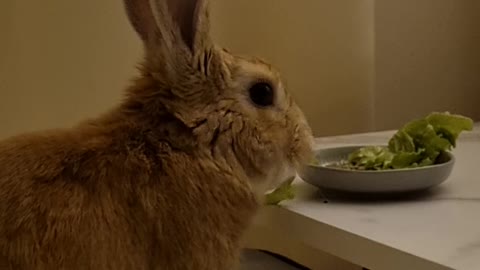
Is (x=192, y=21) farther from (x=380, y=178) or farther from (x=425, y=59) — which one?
(x=425, y=59)

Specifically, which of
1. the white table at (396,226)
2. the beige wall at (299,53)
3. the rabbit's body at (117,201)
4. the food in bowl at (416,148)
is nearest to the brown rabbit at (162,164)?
the rabbit's body at (117,201)

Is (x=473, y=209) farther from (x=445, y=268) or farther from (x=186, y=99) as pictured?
(x=186, y=99)

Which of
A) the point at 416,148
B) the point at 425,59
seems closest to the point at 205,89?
the point at 416,148

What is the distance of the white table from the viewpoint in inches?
40.9

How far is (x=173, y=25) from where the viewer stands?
1.00 meters

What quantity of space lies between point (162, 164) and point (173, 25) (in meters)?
0.16

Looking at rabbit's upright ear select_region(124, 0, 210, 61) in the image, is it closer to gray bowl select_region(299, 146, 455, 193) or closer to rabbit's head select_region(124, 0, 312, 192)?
rabbit's head select_region(124, 0, 312, 192)

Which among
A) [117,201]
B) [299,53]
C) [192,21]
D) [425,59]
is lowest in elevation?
[425,59]

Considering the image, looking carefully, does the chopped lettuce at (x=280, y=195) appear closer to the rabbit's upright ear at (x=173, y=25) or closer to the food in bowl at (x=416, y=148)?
the food in bowl at (x=416, y=148)

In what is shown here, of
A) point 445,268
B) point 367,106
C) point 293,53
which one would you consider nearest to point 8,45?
point 293,53

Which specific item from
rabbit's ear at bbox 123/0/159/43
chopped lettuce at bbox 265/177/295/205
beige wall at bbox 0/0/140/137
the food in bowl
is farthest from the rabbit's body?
beige wall at bbox 0/0/140/137

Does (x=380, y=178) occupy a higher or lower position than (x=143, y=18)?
lower

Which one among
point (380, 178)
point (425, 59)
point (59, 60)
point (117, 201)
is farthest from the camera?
point (425, 59)

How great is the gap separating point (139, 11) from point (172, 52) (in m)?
0.06
